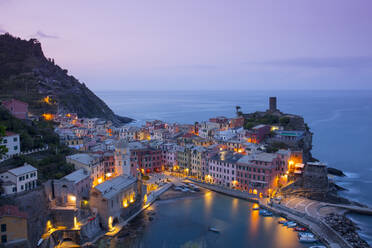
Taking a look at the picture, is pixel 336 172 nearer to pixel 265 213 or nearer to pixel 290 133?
pixel 290 133

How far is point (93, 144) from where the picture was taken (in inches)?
1796

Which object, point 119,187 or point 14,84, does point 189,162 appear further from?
point 14,84

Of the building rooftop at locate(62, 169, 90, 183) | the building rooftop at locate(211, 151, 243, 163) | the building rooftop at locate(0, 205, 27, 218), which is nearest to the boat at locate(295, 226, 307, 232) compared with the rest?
the building rooftop at locate(211, 151, 243, 163)

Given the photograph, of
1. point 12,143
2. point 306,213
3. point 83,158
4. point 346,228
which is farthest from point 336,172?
point 12,143

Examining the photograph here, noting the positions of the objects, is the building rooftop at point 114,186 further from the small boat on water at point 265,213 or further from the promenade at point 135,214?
the small boat on water at point 265,213

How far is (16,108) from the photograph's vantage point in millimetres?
40250

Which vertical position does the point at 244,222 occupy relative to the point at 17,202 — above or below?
below

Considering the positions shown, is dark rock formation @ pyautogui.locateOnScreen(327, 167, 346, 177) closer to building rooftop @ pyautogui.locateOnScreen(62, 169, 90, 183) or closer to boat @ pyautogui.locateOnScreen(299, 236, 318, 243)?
boat @ pyautogui.locateOnScreen(299, 236, 318, 243)

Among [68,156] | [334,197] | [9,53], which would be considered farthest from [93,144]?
[9,53]

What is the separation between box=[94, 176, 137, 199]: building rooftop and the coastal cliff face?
119 ft

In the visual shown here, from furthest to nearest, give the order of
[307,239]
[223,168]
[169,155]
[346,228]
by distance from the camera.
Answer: [169,155] → [223,168] → [346,228] → [307,239]

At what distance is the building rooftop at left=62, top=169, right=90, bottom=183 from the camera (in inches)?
1102

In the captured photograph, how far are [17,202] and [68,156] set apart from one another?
1053 centimetres

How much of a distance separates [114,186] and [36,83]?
2073 inches
